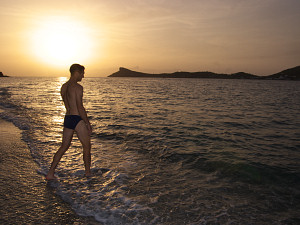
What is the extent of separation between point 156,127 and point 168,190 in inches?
272

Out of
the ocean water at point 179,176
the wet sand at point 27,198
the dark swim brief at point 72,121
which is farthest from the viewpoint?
the dark swim brief at point 72,121

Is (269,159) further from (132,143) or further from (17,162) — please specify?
(17,162)

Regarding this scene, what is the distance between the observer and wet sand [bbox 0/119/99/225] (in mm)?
3602

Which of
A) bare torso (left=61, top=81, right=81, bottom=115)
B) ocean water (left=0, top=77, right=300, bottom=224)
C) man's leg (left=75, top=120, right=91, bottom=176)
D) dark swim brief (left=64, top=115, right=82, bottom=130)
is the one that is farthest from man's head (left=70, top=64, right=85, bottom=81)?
ocean water (left=0, top=77, right=300, bottom=224)

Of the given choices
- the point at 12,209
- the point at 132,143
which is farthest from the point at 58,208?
the point at 132,143

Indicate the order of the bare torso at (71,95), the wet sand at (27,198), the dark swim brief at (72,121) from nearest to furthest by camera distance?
the wet sand at (27,198) → the bare torso at (71,95) → the dark swim brief at (72,121)

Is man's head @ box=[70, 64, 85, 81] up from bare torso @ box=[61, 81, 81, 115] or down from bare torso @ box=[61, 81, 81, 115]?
up

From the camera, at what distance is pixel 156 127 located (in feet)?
38.7

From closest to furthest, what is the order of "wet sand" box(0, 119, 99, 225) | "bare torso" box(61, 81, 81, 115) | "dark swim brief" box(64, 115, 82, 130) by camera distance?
1. "wet sand" box(0, 119, 99, 225)
2. "bare torso" box(61, 81, 81, 115)
3. "dark swim brief" box(64, 115, 82, 130)

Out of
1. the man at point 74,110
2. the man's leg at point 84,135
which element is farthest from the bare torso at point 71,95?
the man's leg at point 84,135

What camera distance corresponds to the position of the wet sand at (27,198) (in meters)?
3.60

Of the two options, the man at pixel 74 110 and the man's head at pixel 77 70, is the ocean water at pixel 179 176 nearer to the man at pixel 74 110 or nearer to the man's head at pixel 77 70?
the man at pixel 74 110

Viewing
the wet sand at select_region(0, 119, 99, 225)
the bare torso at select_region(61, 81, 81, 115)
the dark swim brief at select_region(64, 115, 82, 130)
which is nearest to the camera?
the wet sand at select_region(0, 119, 99, 225)

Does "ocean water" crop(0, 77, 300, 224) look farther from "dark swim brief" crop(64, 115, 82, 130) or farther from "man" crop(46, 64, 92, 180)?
"dark swim brief" crop(64, 115, 82, 130)
